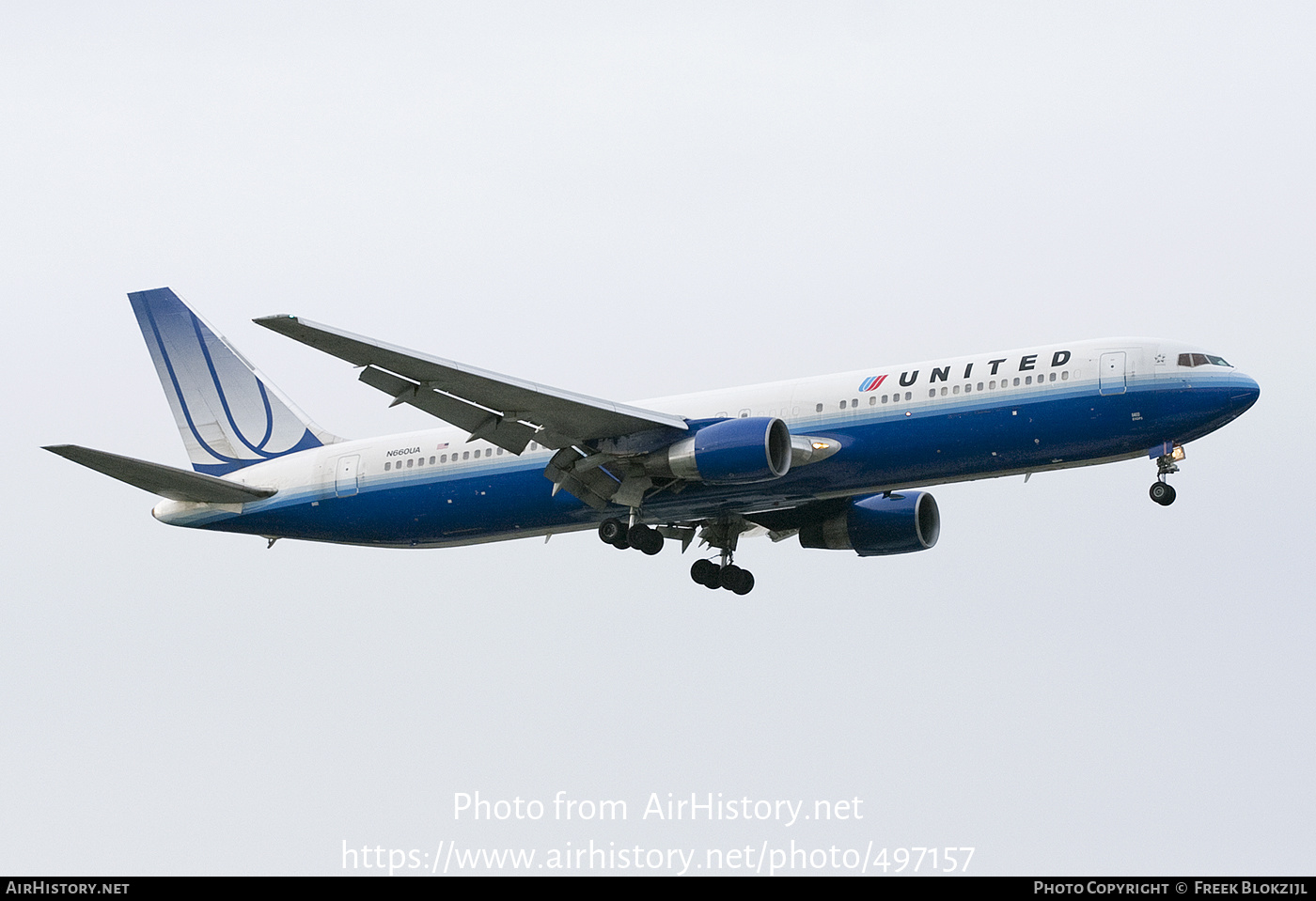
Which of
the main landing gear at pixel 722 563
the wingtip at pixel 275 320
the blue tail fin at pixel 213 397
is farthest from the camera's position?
the blue tail fin at pixel 213 397

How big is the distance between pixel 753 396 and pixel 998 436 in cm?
584

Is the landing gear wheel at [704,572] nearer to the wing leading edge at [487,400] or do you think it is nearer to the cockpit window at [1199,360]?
the wing leading edge at [487,400]

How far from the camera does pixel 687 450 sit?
3762 cm

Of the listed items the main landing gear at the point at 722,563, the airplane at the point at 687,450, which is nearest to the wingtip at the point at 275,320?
the airplane at the point at 687,450

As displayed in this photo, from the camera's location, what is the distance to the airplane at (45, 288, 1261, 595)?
3600 centimetres

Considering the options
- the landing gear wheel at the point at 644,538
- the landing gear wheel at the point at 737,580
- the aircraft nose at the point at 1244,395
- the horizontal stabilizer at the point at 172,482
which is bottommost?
the landing gear wheel at the point at 737,580

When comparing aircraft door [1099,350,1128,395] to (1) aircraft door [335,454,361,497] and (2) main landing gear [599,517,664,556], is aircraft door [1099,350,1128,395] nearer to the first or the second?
(2) main landing gear [599,517,664,556]

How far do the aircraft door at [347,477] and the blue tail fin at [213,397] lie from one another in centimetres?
205

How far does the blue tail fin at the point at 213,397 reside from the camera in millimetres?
45438

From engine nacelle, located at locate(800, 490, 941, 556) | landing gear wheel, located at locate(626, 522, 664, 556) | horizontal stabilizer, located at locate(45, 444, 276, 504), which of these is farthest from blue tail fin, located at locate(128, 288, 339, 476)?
engine nacelle, located at locate(800, 490, 941, 556)

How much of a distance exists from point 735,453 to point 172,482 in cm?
1505

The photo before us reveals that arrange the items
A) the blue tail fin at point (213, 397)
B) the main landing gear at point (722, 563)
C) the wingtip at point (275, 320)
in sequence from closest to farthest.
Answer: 1. the wingtip at point (275, 320)
2. the main landing gear at point (722, 563)
3. the blue tail fin at point (213, 397)

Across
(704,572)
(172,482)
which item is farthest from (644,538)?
(172,482)

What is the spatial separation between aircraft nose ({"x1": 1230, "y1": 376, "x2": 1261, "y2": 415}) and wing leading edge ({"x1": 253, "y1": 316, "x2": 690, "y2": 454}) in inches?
466
